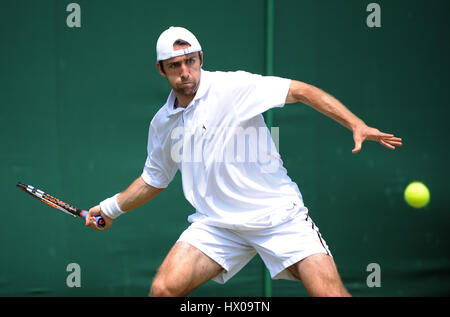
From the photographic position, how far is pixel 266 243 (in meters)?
3.45

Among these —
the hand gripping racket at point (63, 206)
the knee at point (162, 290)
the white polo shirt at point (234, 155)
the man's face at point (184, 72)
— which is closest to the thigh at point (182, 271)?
the knee at point (162, 290)

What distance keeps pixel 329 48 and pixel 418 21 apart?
2.09 feet

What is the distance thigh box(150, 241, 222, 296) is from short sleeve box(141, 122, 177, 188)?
0.43 metres

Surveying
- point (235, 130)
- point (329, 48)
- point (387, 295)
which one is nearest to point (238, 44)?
point (329, 48)

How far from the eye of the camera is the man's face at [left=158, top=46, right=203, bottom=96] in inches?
136

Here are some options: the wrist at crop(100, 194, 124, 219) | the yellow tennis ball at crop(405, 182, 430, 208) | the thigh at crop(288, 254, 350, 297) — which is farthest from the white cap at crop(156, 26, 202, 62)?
the yellow tennis ball at crop(405, 182, 430, 208)

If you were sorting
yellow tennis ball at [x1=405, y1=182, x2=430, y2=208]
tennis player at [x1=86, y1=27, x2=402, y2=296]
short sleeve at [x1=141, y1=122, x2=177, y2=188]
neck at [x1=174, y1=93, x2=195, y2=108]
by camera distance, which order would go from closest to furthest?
tennis player at [x1=86, y1=27, x2=402, y2=296] → neck at [x1=174, y1=93, x2=195, y2=108] → short sleeve at [x1=141, y1=122, x2=177, y2=188] → yellow tennis ball at [x1=405, y1=182, x2=430, y2=208]

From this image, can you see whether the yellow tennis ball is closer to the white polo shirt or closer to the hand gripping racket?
the white polo shirt

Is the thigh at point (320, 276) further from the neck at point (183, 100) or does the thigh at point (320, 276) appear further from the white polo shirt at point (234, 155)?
the neck at point (183, 100)

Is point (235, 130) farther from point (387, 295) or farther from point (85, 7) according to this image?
point (387, 295)

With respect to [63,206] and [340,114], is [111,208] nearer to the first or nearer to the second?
[63,206]

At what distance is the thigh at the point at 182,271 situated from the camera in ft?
10.8

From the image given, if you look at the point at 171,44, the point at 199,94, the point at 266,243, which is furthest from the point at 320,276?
the point at 171,44

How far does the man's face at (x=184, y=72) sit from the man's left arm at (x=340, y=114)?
0.47m
